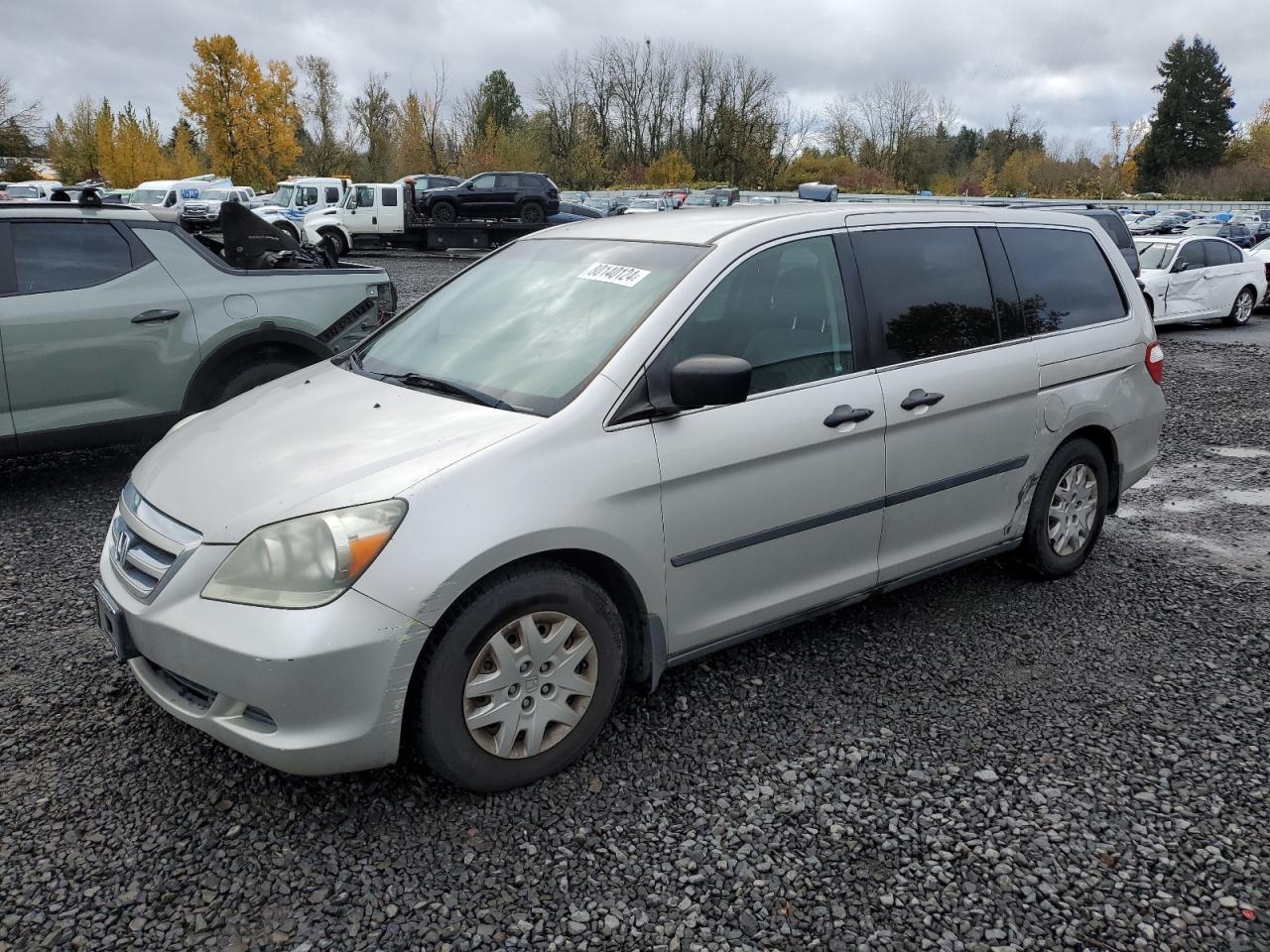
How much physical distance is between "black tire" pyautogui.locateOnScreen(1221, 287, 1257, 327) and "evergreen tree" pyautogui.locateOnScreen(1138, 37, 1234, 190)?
66.5 m

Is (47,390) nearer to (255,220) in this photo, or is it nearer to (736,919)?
(255,220)

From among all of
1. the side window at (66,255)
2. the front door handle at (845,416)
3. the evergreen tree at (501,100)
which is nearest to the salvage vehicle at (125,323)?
the side window at (66,255)

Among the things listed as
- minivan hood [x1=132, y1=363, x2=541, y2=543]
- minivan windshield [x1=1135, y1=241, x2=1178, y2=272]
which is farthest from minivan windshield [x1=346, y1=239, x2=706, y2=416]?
minivan windshield [x1=1135, y1=241, x2=1178, y2=272]

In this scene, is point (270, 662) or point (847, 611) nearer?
point (270, 662)

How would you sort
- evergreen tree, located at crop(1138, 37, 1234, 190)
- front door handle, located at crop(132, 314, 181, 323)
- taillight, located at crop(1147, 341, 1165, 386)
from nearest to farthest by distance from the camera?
taillight, located at crop(1147, 341, 1165, 386) < front door handle, located at crop(132, 314, 181, 323) < evergreen tree, located at crop(1138, 37, 1234, 190)

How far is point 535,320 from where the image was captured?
352cm

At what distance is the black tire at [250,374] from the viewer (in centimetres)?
607

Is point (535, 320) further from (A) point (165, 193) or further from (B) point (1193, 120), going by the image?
(B) point (1193, 120)

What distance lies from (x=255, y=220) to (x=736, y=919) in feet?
20.7

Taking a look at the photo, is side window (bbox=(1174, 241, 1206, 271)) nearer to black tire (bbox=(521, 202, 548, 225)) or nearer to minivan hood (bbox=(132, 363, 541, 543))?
minivan hood (bbox=(132, 363, 541, 543))

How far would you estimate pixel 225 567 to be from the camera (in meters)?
2.70

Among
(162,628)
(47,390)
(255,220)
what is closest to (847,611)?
(162,628)

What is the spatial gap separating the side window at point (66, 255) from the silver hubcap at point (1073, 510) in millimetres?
5294

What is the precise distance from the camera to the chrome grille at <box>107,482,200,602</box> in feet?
9.26
